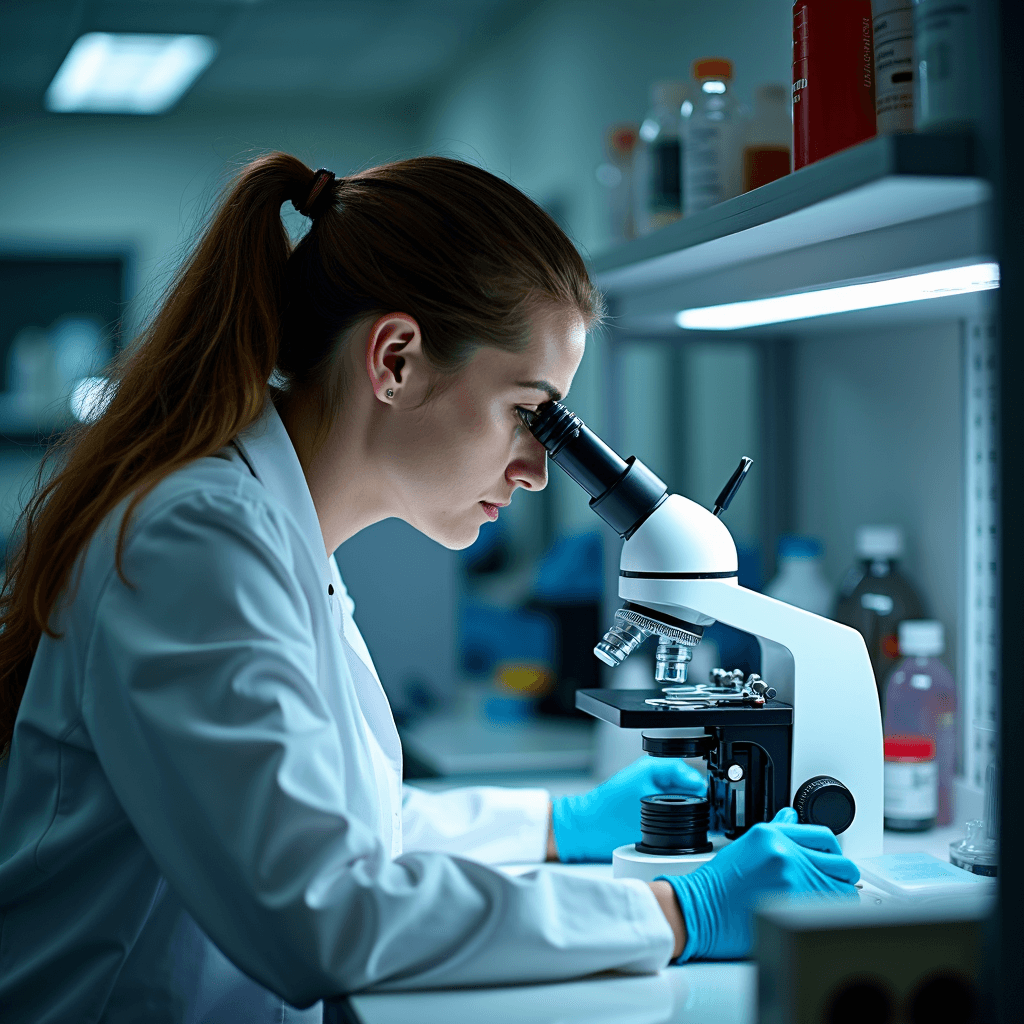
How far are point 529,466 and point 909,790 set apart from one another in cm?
61

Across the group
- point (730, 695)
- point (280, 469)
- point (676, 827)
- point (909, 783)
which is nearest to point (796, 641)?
point (730, 695)

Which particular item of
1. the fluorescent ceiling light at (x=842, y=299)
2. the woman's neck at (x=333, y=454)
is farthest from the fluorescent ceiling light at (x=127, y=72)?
the woman's neck at (x=333, y=454)

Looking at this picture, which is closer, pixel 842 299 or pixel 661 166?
pixel 842 299

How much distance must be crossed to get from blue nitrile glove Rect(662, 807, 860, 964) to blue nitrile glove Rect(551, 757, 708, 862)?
0.30m

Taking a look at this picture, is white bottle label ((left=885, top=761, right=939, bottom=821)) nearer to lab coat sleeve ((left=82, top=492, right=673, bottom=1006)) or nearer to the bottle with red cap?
the bottle with red cap

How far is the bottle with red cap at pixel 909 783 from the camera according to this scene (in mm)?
1357

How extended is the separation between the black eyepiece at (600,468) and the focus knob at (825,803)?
317 mm

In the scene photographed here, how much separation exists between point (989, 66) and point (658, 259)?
0.78 meters

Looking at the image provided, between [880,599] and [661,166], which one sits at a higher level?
[661,166]

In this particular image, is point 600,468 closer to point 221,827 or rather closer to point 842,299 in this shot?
point 842,299

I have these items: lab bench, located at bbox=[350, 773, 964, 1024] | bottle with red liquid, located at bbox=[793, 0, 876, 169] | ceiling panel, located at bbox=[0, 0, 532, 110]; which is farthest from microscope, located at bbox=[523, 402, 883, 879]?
ceiling panel, located at bbox=[0, 0, 532, 110]

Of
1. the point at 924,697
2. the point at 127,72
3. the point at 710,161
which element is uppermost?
the point at 127,72

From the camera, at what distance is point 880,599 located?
1593 mm

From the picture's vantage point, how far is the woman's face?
1.14 metres
